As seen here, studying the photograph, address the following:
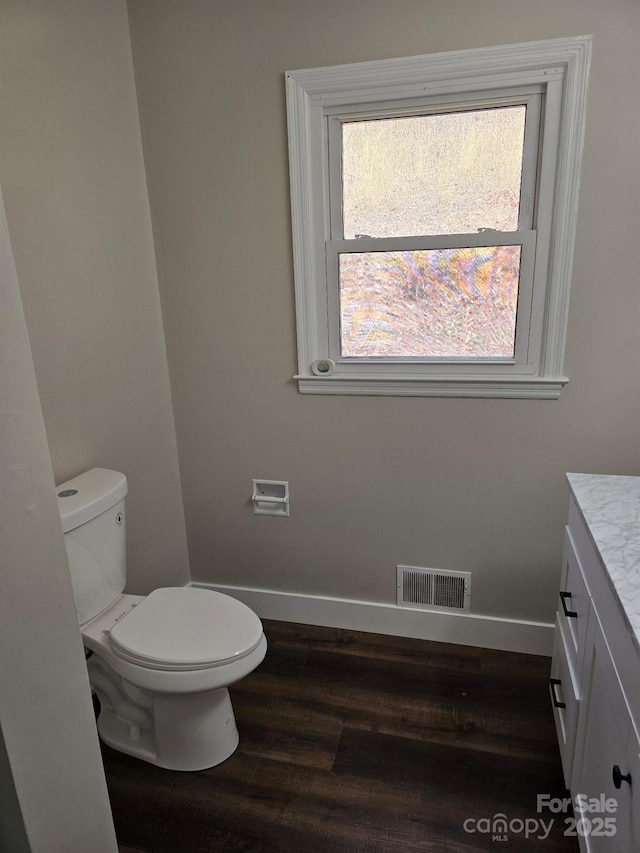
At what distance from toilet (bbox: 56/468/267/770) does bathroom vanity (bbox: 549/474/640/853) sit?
868 mm

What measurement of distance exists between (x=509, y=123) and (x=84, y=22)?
1390 mm

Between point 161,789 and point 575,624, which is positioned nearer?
point 575,624

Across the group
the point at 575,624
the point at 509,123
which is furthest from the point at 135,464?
the point at 509,123

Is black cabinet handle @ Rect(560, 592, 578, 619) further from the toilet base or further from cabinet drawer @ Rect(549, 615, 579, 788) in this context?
the toilet base

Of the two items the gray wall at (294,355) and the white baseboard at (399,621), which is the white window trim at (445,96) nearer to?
the gray wall at (294,355)

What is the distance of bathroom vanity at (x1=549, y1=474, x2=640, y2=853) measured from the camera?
0.98m

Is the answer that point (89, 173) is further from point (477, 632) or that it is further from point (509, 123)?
point (477, 632)

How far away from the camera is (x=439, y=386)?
6.56ft

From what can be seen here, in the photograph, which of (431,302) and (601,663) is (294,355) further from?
(601,663)

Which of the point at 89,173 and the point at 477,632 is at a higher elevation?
the point at 89,173

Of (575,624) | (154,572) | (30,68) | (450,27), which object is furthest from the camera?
(154,572)

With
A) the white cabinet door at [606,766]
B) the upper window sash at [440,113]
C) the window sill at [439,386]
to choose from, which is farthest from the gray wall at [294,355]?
the white cabinet door at [606,766]

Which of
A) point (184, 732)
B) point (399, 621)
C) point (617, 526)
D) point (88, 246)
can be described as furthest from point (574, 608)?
point (88, 246)

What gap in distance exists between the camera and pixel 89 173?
1.80 metres
